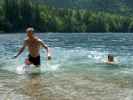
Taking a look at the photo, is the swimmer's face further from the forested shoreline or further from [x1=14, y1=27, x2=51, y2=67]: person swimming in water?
the forested shoreline

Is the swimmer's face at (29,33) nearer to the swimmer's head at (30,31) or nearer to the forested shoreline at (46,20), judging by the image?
the swimmer's head at (30,31)

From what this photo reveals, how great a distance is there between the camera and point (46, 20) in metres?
150

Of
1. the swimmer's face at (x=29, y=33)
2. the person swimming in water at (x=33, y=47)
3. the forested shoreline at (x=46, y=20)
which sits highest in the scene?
the swimmer's face at (x=29, y=33)

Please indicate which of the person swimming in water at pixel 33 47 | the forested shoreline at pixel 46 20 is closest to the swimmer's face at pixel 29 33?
the person swimming in water at pixel 33 47

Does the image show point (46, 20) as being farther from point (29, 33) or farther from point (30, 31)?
point (30, 31)

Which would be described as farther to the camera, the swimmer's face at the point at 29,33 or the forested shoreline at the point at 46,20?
the forested shoreline at the point at 46,20

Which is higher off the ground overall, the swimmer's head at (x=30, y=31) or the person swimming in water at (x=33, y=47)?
the swimmer's head at (x=30, y=31)

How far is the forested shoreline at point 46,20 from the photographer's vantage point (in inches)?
5438

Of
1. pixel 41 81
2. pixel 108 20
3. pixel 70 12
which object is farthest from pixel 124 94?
pixel 108 20

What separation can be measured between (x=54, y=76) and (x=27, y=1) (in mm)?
128040

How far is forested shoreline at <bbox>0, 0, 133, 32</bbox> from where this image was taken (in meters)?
138

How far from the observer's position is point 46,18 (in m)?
152

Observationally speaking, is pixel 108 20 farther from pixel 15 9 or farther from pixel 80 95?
pixel 80 95

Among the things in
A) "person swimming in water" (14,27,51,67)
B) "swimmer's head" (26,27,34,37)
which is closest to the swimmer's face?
"swimmer's head" (26,27,34,37)
